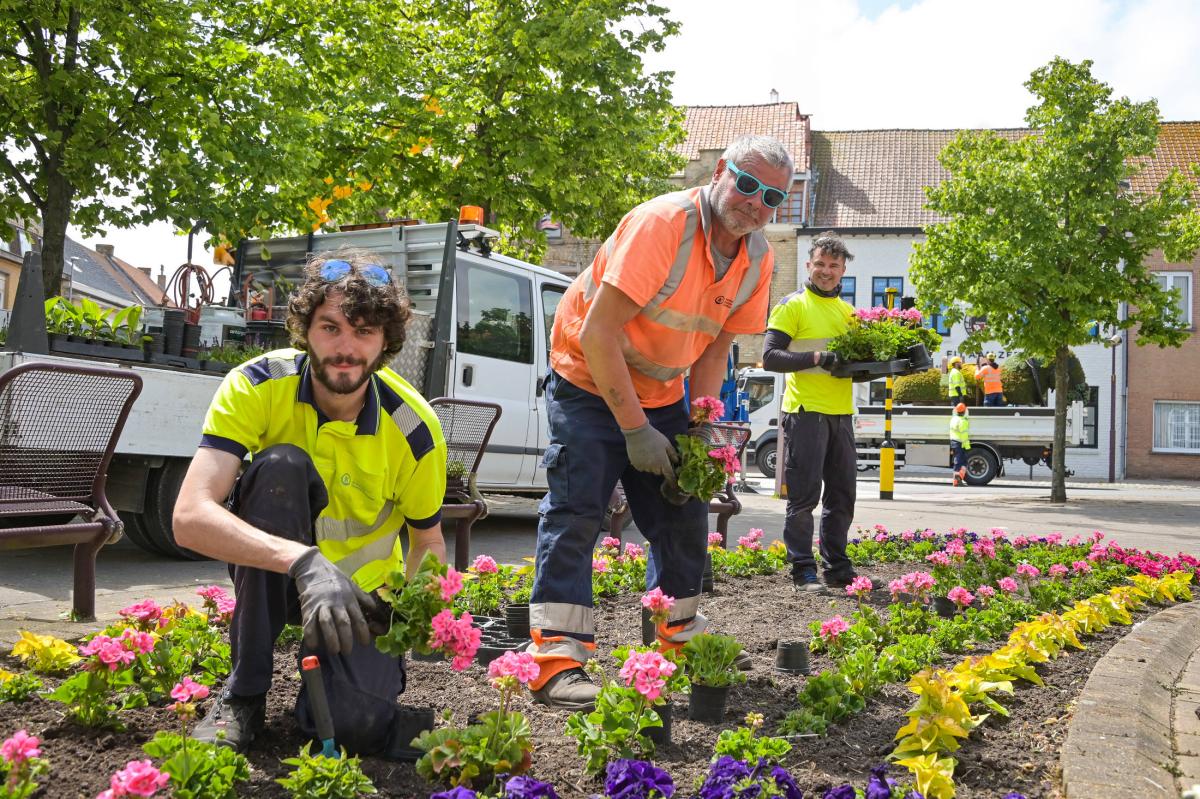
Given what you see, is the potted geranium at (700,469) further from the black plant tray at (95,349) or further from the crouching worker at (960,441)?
the crouching worker at (960,441)

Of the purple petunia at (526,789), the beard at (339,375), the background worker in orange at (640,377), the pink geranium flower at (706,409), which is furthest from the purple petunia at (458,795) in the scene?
the pink geranium flower at (706,409)

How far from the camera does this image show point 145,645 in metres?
2.95

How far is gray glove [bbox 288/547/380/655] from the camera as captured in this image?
2316 millimetres

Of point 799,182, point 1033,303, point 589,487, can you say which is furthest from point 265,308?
point 799,182

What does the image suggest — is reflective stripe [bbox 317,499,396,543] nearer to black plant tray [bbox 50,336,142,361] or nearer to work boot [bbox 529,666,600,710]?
work boot [bbox 529,666,600,710]

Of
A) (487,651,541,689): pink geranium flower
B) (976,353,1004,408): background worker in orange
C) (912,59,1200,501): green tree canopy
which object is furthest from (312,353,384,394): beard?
(976,353,1004,408): background worker in orange

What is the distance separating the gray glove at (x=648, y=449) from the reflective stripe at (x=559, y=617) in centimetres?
53

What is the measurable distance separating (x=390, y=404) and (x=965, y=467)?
2206 centimetres

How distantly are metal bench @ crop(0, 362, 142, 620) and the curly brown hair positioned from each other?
1936 mm

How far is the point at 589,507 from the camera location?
3.76 metres

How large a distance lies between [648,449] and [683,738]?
39.3 inches

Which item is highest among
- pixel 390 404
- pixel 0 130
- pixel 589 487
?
pixel 0 130

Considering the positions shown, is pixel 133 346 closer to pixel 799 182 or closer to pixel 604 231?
pixel 604 231

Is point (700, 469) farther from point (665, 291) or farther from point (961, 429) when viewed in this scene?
point (961, 429)
